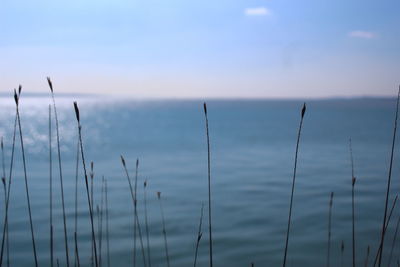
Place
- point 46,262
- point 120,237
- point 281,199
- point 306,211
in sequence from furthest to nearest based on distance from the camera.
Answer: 1. point 281,199
2. point 306,211
3. point 120,237
4. point 46,262

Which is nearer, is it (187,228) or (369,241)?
(369,241)

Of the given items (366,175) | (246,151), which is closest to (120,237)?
(366,175)

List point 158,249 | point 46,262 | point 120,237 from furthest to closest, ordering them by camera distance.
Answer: point 120,237
point 158,249
point 46,262

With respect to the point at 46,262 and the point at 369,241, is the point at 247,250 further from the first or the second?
the point at 46,262

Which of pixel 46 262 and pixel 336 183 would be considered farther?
pixel 336 183

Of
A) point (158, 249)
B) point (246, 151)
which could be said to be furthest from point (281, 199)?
point (246, 151)

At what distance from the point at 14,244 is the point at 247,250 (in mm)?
4124

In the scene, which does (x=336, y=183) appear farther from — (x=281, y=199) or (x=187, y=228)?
(x=187, y=228)

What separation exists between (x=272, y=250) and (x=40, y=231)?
4555 mm

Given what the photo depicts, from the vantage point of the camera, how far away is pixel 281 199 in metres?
10.6

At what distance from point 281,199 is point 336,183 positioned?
278 cm

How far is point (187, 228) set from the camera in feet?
27.5

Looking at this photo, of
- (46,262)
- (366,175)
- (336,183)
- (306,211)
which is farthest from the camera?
(366,175)

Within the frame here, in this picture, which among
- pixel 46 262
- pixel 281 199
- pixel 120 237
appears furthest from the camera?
pixel 281 199
